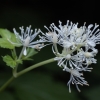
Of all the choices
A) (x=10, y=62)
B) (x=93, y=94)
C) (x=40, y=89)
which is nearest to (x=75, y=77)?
(x=10, y=62)

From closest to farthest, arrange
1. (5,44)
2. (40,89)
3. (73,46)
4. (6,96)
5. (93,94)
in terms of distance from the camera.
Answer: (73,46), (5,44), (6,96), (40,89), (93,94)

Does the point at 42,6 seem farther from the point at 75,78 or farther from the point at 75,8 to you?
the point at 75,78

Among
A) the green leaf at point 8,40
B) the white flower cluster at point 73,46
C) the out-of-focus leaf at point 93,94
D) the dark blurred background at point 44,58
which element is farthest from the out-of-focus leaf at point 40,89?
the white flower cluster at point 73,46

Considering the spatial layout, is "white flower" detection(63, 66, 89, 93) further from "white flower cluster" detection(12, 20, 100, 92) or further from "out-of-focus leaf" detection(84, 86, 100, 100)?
"out-of-focus leaf" detection(84, 86, 100, 100)

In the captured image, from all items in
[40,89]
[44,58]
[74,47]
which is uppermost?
[74,47]

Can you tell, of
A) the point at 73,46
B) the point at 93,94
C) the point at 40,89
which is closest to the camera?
the point at 73,46

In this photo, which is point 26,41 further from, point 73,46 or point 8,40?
point 73,46

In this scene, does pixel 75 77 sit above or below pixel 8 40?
below

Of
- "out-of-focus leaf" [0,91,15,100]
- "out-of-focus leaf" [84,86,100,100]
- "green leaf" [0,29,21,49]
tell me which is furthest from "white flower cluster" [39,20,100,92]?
"out-of-focus leaf" [84,86,100,100]

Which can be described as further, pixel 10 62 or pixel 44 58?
pixel 44 58
